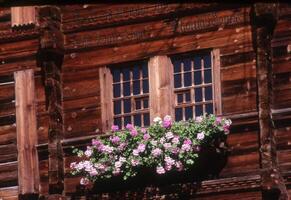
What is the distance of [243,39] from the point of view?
12.5 metres

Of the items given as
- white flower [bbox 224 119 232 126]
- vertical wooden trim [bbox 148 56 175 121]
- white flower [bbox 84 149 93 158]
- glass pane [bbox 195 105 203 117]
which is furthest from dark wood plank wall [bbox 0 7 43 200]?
white flower [bbox 224 119 232 126]

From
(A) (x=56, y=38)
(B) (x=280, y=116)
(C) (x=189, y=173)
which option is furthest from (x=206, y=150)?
(A) (x=56, y=38)

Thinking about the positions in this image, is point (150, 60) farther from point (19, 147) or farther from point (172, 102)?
point (19, 147)

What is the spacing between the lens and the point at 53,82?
13.3 metres

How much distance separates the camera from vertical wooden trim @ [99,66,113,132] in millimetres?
13086

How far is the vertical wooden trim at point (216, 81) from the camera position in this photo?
12.3 metres

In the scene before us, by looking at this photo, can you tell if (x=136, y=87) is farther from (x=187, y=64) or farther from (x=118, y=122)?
(x=187, y=64)

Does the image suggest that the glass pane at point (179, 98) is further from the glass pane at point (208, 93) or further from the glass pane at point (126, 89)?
the glass pane at point (126, 89)

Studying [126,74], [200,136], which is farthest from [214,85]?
[126,74]

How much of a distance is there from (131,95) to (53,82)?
61.8 inches

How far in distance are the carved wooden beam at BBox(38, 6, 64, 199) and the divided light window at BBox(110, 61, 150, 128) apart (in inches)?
44.1

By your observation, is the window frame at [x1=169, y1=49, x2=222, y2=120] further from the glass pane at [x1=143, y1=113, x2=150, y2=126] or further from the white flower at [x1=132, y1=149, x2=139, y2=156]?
the white flower at [x1=132, y1=149, x2=139, y2=156]

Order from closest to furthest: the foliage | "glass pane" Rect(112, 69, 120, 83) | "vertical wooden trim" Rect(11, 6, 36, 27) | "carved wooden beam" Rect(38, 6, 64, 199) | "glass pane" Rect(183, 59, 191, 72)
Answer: the foliage → "glass pane" Rect(183, 59, 191, 72) → "carved wooden beam" Rect(38, 6, 64, 199) → "glass pane" Rect(112, 69, 120, 83) → "vertical wooden trim" Rect(11, 6, 36, 27)

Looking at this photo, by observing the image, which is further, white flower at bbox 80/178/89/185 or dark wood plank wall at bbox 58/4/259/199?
white flower at bbox 80/178/89/185
